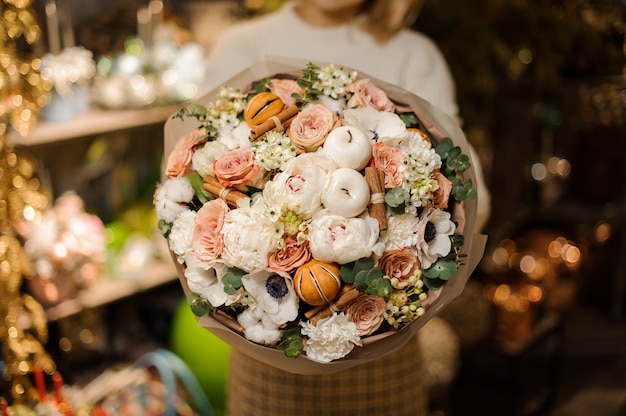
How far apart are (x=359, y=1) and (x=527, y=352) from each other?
1.63m

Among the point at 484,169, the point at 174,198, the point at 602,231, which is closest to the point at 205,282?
the point at 174,198

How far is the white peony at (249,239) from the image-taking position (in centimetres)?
98

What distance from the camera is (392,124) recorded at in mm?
1084

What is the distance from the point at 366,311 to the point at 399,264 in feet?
0.28

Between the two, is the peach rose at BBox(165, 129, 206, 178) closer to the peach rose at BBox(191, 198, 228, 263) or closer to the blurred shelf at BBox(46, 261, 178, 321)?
the peach rose at BBox(191, 198, 228, 263)

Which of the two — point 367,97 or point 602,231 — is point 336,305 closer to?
point 367,97

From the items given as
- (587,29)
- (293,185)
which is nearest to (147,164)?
(587,29)

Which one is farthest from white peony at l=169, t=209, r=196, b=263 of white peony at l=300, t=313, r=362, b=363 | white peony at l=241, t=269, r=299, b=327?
white peony at l=300, t=313, r=362, b=363

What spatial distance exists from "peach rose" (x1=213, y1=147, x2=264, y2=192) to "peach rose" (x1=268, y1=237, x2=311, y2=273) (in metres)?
0.11

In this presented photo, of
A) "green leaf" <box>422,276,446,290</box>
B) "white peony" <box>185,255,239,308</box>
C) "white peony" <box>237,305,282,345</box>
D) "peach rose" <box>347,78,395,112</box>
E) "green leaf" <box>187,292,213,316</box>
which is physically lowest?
"white peony" <box>237,305,282,345</box>

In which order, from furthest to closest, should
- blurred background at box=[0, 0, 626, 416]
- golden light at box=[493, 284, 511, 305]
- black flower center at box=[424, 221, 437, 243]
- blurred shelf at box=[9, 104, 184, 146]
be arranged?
golden light at box=[493, 284, 511, 305], blurred background at box=[0, 0, 626, 416], blurred shelf at box=[9, 104, 184, 146], black flower center at box=[424, 221, 437, 243]

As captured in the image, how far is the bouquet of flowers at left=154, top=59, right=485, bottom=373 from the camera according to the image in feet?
3.23

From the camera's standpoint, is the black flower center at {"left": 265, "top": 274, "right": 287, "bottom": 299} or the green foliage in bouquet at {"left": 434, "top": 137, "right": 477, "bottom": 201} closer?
the black flower center at {"left": 265, "top": 274, "right": 287, "bottom": 299}

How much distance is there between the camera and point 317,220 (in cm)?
98
